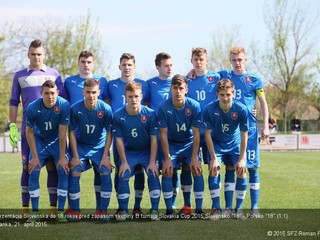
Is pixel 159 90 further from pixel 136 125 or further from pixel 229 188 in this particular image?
pixel 229 188

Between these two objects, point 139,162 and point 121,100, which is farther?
point 121,100

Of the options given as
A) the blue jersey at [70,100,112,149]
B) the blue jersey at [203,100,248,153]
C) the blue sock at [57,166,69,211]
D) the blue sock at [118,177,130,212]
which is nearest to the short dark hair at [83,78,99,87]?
the blue jersey at [70,100,112,149]

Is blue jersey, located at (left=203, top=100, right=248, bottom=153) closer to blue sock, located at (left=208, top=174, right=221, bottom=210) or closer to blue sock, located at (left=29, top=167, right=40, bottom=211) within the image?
blue sock, located at (left=208, top=174, right=221, bottom=210)

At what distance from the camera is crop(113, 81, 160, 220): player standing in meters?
7.97

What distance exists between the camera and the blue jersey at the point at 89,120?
8.12 metres

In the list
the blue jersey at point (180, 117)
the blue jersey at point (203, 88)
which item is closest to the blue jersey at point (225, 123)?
the blue jersey at point (180, 117)

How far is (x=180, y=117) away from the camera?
809 centimetres

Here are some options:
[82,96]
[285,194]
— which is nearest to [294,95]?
[285,194]

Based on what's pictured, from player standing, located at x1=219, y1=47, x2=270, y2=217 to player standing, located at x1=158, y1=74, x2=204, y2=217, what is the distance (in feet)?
1.93

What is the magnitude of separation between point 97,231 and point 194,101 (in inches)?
84.1

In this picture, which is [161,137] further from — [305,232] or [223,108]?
[305,232]

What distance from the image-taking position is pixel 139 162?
8.10 metres

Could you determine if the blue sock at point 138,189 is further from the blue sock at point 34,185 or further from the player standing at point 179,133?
the blue sock at point 34,185

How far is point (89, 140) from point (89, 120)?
28 cm
